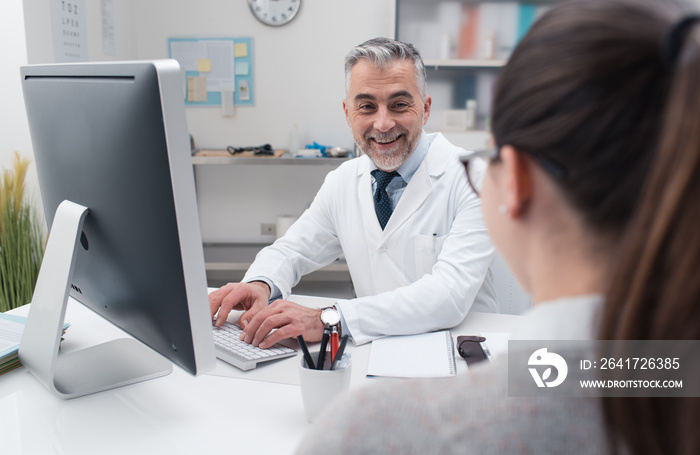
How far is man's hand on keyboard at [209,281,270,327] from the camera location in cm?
120

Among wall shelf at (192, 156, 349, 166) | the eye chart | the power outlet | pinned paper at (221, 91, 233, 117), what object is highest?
the eye chart

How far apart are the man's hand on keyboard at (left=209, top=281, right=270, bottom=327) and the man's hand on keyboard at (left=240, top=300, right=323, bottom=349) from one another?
84mm

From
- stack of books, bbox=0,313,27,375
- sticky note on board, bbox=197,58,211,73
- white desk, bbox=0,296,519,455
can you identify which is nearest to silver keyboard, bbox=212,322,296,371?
white desk, bbox=0,296,519,455

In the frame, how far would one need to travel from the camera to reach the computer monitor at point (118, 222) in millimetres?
729

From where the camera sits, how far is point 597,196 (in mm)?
388

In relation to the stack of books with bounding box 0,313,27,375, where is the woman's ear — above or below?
above

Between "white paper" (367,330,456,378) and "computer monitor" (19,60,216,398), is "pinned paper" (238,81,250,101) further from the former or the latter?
"white paper" (367,330,456,378)

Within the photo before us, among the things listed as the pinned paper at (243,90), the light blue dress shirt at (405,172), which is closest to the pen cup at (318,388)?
the light blue dress shirt at (405,172)

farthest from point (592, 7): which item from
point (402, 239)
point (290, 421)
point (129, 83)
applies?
point (402, 239)

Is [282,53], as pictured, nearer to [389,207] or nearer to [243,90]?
[243,90]

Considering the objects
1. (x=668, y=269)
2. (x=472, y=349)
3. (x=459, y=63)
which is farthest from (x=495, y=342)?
(x=459, y=63)

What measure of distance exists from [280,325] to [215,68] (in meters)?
2.84

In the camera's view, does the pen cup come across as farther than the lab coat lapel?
No

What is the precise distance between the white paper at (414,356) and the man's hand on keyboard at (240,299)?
30 cm
